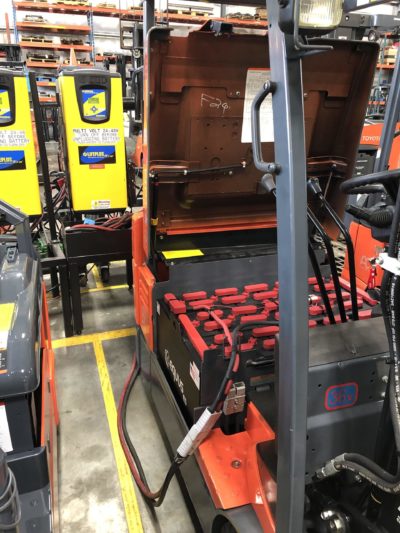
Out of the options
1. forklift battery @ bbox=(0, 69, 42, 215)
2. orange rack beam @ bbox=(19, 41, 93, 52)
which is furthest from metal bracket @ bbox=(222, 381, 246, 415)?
orange rack beam @ bbox=(19, 41, 93, 52)

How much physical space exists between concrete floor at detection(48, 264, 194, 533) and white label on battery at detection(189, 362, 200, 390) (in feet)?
2.67

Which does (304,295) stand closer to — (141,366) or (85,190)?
(141,366)

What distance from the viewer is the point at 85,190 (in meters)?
3.60

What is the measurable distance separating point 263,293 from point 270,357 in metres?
0.63

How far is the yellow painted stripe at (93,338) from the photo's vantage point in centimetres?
347

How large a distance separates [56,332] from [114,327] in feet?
1.61

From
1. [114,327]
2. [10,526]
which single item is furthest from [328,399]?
[114,327]

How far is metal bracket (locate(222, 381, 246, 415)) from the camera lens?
162cm

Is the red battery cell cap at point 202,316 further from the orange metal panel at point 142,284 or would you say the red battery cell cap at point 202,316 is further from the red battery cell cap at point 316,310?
the red battery cell cap at point 316,310

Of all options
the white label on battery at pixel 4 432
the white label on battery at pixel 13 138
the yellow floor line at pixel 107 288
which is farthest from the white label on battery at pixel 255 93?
the yellow floor line at pixel 107 288

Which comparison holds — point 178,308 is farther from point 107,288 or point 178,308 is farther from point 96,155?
point 107,288

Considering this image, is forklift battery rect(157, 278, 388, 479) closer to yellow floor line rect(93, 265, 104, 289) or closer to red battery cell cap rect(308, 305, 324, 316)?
red battery cell cap rect(308, 305, 324, 316)

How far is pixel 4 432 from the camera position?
1396mm

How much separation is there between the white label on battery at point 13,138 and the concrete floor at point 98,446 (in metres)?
1.53
